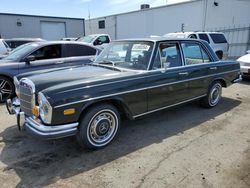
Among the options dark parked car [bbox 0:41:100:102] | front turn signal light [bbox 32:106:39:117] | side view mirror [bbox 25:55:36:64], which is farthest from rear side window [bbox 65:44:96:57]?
front turn signal light [bbox 32:106:39:117]

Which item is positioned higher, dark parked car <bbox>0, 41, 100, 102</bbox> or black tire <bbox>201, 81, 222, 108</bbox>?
dark parked car <bbox>0, 41, 100, 102</bbox>

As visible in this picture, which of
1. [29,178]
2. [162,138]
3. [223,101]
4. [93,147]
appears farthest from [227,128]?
[29,178]

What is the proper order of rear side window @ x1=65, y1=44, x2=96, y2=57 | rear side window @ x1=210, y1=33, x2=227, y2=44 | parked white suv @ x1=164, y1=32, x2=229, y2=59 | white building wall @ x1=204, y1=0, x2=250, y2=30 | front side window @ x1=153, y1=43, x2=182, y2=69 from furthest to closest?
1. white building wall @ x1=204, y1=0, x2=250, y2=30
2. rear side window @ x1=210, y1=33, x2=227, y2=44
3. parked white suv @ x1=164, y1=32, x2=229, y2=59
4. rear side window @ x1=65, y1=44, x2=96, y2=57
5. front side window @ x1=153, y1=43, x2=182, y2=69

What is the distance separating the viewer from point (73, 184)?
2.86 metres

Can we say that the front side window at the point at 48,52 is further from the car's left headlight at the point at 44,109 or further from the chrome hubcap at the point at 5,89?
the car's left headlight at the point at 44,109

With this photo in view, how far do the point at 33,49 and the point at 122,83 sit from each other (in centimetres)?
381

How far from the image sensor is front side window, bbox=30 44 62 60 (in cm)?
651

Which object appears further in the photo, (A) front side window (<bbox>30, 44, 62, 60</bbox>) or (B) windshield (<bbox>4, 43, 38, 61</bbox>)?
A: (A) front side window (<bbox>30, 44, 62, 60</bbox>)

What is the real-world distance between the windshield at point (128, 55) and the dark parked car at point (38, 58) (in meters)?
2.37

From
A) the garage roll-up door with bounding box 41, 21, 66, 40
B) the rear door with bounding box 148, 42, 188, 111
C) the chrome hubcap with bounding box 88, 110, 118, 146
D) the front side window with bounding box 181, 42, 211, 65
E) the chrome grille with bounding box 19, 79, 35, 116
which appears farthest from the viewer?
the garage roll-up door with bounding box 41, 21, 66, 40

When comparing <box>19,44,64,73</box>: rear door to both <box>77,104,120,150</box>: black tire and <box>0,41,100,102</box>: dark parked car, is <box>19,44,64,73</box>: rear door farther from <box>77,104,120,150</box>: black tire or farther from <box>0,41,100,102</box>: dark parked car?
<box>77,104,120,150</box>: black tire

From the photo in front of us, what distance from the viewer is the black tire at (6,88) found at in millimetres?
6089

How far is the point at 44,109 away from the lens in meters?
3.12

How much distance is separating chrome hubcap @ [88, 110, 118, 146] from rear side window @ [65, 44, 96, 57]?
12.6 feet
